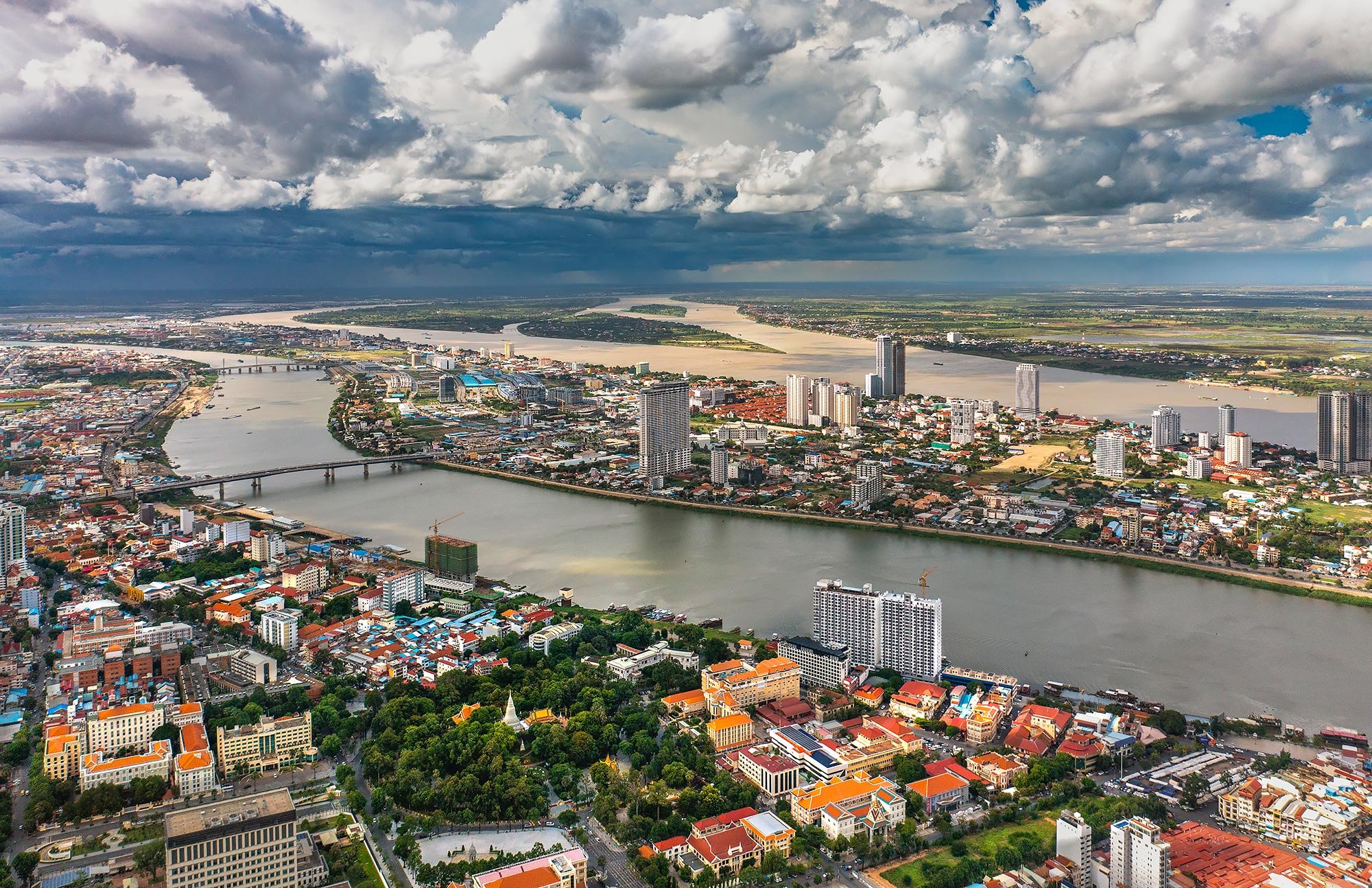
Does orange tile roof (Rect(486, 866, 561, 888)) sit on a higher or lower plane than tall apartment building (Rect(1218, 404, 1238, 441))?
lower

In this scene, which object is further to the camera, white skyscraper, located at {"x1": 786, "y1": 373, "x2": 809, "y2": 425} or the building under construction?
white skyscraper, located at {"x1": 786, "y1": 373, "x2": 809, "y2": 425}

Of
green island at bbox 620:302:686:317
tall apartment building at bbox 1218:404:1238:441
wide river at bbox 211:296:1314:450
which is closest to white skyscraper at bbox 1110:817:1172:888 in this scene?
tall apartment building at bbox 1218:404:1238:441

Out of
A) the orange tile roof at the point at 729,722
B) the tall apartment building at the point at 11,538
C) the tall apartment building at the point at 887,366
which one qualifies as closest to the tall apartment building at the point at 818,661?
the orange tile roof at the point at 729,722

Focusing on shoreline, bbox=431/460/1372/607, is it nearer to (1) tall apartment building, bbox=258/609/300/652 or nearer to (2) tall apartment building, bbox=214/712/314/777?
(1) tall apartment building, bbox=258/609/300/652

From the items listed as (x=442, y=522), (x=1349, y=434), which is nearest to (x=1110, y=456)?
(x=1349, y=434)

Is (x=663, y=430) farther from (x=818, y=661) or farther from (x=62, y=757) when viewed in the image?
(x=62, y=757)

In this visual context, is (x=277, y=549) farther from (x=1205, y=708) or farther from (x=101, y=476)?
(x=1205, y=708)
